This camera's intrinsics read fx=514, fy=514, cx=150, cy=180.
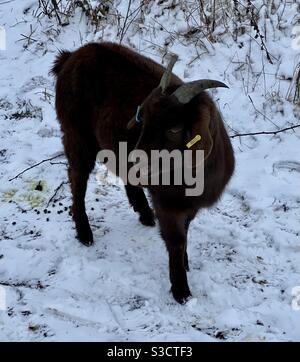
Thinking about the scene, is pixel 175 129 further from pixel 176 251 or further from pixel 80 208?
pixel 80 208

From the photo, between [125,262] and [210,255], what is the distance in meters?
0.70

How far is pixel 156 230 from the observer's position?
4.61m

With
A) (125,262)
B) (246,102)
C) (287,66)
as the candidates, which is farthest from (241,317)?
(287,66)

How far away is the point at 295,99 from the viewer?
5.61 meters

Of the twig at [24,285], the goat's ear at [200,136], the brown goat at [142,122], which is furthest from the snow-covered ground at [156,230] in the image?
the goat's ear at [200,136]

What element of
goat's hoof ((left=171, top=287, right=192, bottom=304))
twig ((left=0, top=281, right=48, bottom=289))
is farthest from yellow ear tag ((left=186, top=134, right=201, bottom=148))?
twig ((left=0, top=281, right=48, bottom=289))

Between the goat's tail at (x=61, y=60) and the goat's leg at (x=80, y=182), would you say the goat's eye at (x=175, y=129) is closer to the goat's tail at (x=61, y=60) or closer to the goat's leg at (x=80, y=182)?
the goat's leg at (x=80, y=182)

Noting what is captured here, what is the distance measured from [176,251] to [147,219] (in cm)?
93

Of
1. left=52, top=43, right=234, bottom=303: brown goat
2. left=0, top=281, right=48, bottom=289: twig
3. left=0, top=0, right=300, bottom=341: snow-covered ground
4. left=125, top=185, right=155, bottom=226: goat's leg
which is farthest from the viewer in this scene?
left=125, top=185, right=155, bottom=226: goat's leg

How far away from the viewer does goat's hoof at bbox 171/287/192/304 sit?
12.4 ft

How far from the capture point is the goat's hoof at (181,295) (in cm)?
378

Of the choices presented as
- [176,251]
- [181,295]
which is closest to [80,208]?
[176,251]

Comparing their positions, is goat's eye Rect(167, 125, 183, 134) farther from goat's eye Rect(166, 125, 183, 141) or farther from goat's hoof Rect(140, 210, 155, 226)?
goat's hoof Rect(140, 210, 155, 226)

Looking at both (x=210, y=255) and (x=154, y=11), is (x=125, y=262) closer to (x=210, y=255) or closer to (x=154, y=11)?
(x=210, y=255)
